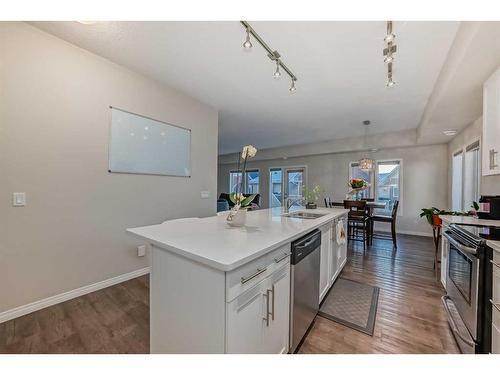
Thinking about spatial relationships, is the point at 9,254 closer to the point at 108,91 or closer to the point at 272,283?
the point at 108,91

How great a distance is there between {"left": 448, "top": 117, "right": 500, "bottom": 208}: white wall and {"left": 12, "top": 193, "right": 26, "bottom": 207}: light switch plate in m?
5.05

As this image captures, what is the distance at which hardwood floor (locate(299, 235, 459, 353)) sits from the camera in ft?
4.97

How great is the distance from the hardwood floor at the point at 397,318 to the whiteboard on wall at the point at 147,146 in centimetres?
257

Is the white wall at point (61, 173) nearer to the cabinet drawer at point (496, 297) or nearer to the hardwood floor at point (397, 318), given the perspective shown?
the hardwood floor at point (397, 318)

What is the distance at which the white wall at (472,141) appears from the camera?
8.45 ft

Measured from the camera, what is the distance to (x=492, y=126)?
175cm

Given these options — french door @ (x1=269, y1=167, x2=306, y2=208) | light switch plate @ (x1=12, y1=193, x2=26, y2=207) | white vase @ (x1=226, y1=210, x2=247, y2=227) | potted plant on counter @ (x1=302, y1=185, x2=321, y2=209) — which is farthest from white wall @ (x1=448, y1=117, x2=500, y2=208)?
light switch plate @ (x1=12, y1=193, x2=26, y2=207)

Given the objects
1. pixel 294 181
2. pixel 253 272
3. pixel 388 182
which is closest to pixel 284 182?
pixel 294 181

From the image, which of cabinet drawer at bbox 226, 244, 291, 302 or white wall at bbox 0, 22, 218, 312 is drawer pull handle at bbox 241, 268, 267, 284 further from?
white wall at bbox 0, 22, 218, 312

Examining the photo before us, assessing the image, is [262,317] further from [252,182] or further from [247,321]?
[252,182]

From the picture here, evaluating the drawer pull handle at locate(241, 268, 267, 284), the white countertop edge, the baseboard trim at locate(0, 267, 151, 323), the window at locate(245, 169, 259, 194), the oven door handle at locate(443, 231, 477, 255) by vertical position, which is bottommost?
the baseboard trim at locate(0, 267, 151, 323)

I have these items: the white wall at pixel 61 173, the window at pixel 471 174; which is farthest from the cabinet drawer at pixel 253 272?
the window at pixel 471 174
